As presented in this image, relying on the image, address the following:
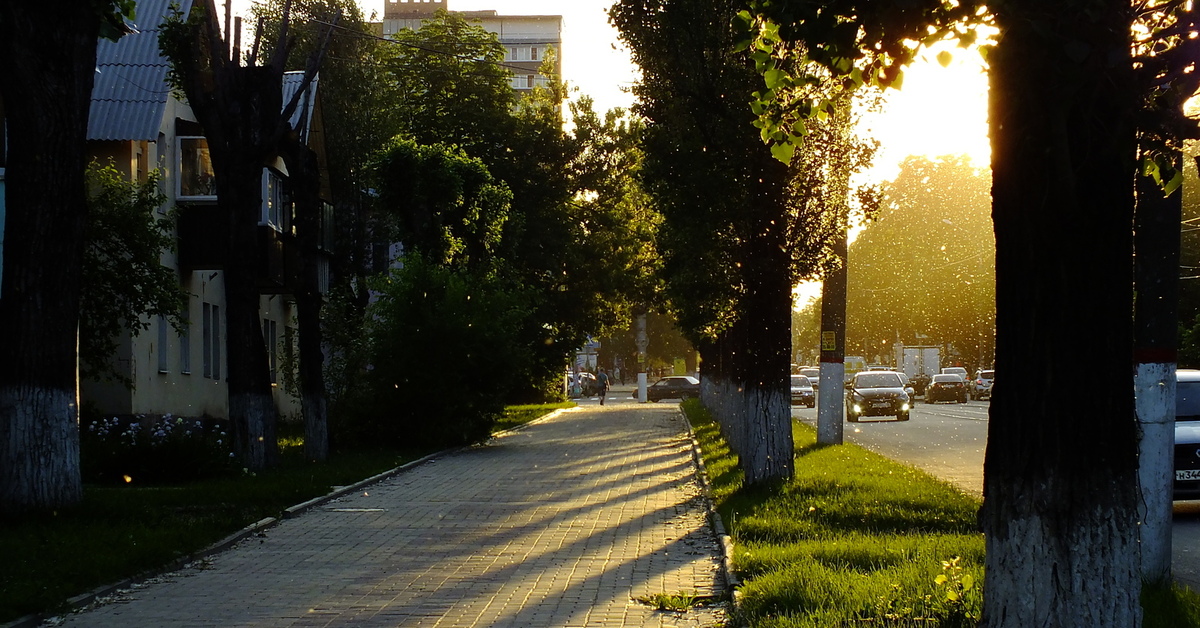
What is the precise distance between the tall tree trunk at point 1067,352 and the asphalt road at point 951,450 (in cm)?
475

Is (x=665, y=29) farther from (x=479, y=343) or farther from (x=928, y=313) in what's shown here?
(x=928, y=313)

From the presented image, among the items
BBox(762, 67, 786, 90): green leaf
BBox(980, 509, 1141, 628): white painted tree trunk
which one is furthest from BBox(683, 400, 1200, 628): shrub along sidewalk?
BBox(762, 67, 786, 90): green leaf

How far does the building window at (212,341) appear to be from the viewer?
32.0 m

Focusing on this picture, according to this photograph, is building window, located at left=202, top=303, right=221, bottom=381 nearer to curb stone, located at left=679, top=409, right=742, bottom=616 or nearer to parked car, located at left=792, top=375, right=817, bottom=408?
curb stone, located at left=679, top=409, right=742, bottom=616

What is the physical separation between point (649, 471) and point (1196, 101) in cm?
1564

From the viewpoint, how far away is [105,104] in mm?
26859

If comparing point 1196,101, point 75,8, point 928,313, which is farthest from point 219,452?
point 928,313

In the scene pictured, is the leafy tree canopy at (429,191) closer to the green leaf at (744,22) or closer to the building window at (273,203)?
the building window at (273,203)

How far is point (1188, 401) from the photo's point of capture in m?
16.8

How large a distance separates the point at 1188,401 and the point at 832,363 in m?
10.4

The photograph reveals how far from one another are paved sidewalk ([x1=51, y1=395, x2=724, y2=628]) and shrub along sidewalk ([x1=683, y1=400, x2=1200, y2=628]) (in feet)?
1.44

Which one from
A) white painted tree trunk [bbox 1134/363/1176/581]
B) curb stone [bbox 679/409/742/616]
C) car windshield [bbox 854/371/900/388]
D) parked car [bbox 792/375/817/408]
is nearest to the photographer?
curb stone [bbox 679/409/742/616]

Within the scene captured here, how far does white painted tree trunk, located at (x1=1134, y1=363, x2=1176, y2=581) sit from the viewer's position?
361 inches

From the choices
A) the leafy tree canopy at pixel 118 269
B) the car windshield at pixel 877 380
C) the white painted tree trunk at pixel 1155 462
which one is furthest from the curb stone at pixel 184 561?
the car windshield at pixel 877 380
